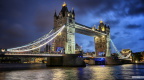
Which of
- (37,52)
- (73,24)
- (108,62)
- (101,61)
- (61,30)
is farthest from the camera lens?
(101,61)

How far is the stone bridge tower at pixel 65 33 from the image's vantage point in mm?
46344

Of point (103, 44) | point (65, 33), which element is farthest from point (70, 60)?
point (103, 44)

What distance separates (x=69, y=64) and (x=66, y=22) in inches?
552

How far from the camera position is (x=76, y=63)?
137ft

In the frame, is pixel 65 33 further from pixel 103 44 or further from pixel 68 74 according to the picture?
pixel 103 44

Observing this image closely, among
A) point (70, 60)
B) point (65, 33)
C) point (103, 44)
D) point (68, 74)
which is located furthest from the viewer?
point (103, 44)

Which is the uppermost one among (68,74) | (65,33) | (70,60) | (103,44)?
(65,33)

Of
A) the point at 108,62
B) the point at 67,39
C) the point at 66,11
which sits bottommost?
the point at 108,62

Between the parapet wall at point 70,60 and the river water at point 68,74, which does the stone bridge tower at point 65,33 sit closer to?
the parapet wall at point 70,60

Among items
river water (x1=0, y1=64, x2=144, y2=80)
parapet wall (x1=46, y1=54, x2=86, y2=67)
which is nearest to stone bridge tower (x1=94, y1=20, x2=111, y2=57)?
parapet wall (x1=46, y1=54, x2=86, y2=67)

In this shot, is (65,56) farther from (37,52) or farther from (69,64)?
(37,52)

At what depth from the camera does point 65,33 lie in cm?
4669

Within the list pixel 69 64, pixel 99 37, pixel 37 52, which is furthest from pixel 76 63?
pixel 99 37

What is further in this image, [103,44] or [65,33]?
[103,44]
